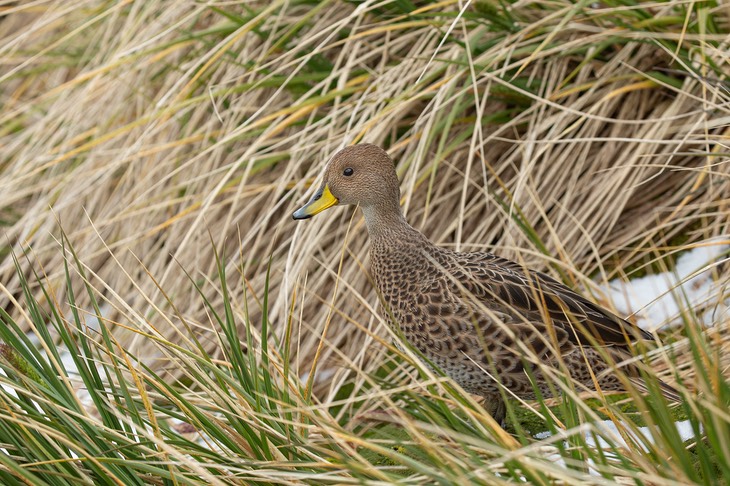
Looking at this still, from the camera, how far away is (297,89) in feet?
11.2

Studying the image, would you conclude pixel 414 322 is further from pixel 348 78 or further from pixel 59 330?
pixel 348 78

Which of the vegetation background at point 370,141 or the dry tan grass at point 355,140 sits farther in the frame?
the dry tan grass at point 355,140

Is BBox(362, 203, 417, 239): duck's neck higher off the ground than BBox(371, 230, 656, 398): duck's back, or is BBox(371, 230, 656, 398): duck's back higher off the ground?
BBox(362, 203, 417, 239): duck's neck

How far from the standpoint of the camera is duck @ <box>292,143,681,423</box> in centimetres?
222

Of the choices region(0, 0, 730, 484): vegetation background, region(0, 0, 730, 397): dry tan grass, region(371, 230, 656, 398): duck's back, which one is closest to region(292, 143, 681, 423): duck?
region(371, 230, 656, 398): duck's back

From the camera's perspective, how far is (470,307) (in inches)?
86.8

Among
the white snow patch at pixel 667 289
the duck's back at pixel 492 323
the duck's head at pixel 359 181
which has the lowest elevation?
the duck's back at pixel 492 323

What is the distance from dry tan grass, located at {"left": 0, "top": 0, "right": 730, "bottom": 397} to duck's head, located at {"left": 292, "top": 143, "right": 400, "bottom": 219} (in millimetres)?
294

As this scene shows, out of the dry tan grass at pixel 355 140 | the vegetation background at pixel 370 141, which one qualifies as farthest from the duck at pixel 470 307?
the dry tan grass at pixel 355 140

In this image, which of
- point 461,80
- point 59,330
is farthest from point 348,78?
point 59,330

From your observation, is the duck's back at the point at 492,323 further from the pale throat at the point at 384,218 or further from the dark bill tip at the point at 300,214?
the dark bill tip at the point at 300,214

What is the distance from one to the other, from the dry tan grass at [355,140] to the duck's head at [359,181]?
29 cm

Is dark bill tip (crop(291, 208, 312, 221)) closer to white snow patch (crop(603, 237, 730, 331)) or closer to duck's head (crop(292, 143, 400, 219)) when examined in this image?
duck's head (crop(292, 143, 400, 219))

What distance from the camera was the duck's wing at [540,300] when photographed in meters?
2.26
